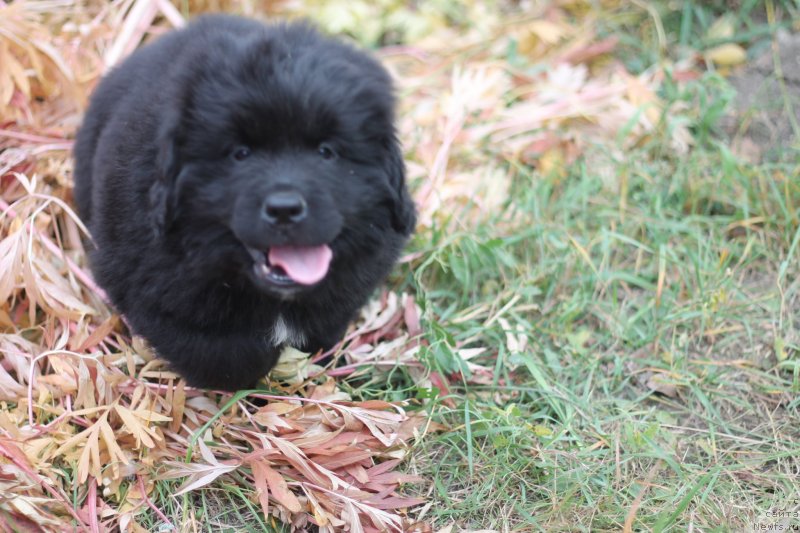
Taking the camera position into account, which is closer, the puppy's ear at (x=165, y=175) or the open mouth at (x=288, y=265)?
the puppy's ear at (x=165, y=175)

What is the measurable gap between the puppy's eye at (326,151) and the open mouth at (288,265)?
0.27 metres

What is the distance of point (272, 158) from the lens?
8.03 feet

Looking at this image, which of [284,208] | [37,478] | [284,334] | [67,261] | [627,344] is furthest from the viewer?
[627,344]

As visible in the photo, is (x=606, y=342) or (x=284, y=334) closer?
(x=284, y=334)

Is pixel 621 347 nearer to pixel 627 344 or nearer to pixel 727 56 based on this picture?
pixel 627 344

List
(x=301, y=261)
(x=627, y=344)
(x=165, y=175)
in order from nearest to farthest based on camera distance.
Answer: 1. (x=165, y=175)
2. (x=301, y=261)
3. (x=627, y=344)

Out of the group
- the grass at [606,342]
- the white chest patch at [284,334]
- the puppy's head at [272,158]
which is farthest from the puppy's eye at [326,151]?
the grass at [606,342]

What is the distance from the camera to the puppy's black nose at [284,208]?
233 centimetres

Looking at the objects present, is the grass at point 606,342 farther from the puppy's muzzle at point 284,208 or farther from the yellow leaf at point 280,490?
the puppy's muzzle at point 284,208

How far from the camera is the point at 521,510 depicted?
285 cm

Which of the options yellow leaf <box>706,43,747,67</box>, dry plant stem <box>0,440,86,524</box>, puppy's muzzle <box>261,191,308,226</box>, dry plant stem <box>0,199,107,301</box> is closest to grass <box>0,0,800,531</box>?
dry plant stem <box>0,440,86,524</box>

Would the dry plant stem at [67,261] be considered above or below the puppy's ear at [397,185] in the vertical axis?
below

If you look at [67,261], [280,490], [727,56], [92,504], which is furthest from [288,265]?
[727,56]

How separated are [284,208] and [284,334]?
692 mm
